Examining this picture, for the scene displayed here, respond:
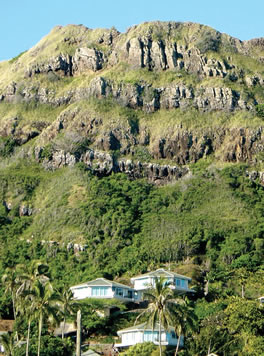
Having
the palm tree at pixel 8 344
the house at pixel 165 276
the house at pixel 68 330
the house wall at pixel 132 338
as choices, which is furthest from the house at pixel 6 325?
the palm tree at pixel 8 344

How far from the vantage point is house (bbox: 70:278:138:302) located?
14112 centimetres

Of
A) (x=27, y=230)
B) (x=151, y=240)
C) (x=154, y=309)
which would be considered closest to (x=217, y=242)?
(x=151, y=240)

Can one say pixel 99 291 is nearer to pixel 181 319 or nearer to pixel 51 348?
pixel 51 348

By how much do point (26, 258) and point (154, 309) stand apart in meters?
73.4

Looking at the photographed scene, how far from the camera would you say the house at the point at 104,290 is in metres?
141

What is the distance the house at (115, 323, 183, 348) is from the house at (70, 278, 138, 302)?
2253 centimetres

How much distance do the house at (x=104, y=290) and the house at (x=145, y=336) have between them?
73.9 ft

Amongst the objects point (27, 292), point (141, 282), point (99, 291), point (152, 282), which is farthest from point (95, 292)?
point (27, 292)

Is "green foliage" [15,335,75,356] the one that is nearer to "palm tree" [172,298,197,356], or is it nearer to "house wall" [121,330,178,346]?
"house wall" [121,330,178,346]

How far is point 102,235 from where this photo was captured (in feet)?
573

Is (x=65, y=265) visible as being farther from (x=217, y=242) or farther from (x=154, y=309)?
(x=154, y=309)

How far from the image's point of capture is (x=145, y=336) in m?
116

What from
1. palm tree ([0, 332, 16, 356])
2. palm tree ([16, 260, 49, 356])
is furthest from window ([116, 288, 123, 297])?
palm tree ([0, 332, 16, 356])

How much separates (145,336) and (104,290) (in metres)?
27.1
